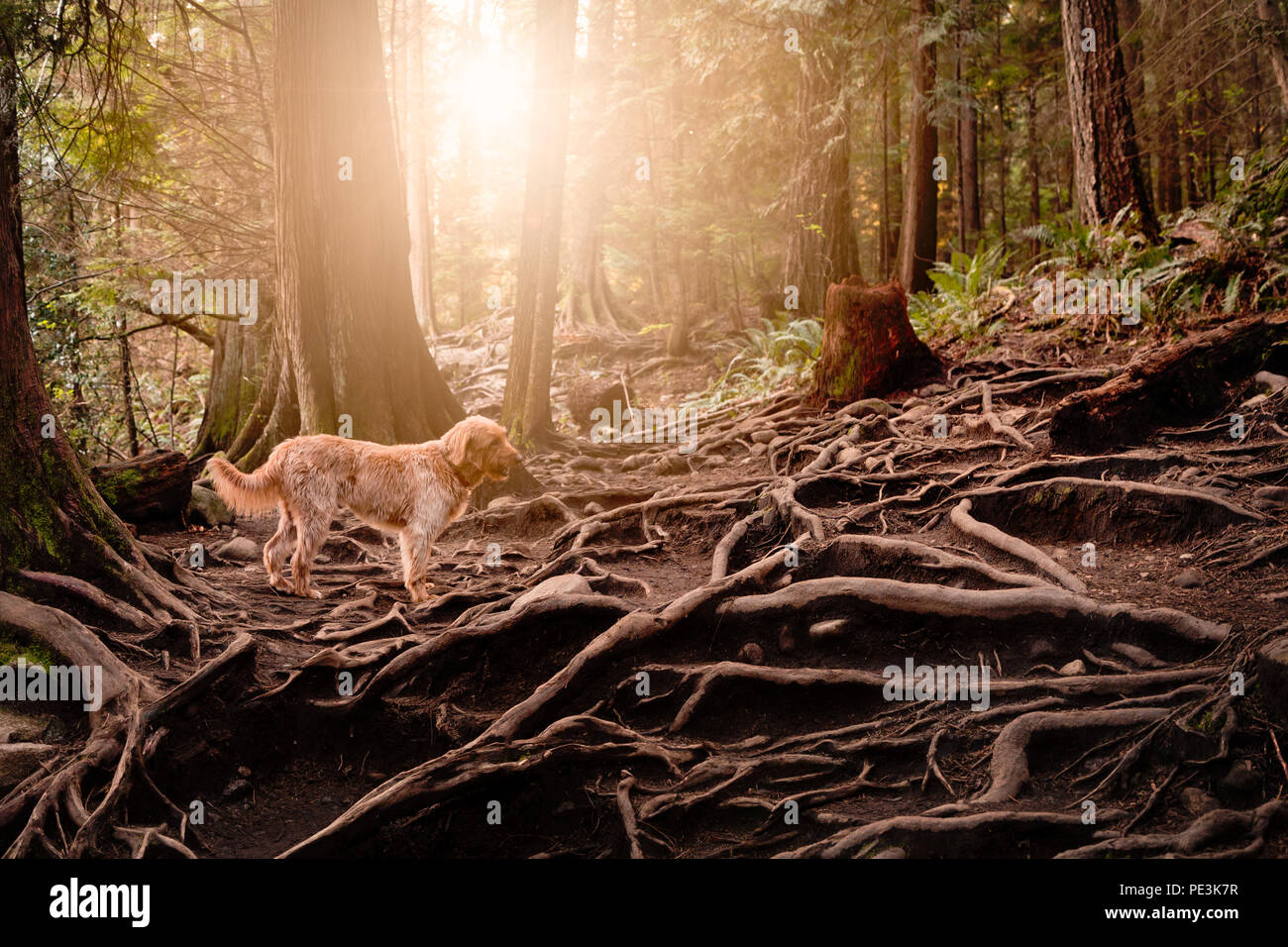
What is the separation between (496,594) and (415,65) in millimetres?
27261

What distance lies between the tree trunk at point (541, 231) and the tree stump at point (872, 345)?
4.10m

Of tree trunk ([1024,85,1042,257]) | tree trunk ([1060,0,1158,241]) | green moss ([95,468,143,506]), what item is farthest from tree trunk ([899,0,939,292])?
green moss ([95,468,143,506])

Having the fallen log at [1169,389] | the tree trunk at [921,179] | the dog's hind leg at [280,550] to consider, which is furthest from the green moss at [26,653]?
the tree trunk at [921,179]

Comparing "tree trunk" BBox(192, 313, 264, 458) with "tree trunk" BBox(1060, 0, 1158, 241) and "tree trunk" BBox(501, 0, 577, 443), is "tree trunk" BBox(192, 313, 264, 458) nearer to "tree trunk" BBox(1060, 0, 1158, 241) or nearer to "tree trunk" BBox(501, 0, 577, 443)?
"tree trunk" BBox(501, 0, 577, 443)

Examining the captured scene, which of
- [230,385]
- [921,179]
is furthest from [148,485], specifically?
[921,179]

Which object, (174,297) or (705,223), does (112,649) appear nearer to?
(174,297)

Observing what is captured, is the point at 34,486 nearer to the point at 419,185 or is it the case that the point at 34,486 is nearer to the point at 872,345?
the point at 872,345

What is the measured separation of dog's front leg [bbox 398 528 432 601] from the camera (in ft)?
21.9

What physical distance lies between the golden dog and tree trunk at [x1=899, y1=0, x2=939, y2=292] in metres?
12.3

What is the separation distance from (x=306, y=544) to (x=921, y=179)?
14489mm

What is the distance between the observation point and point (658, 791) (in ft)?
13.4
